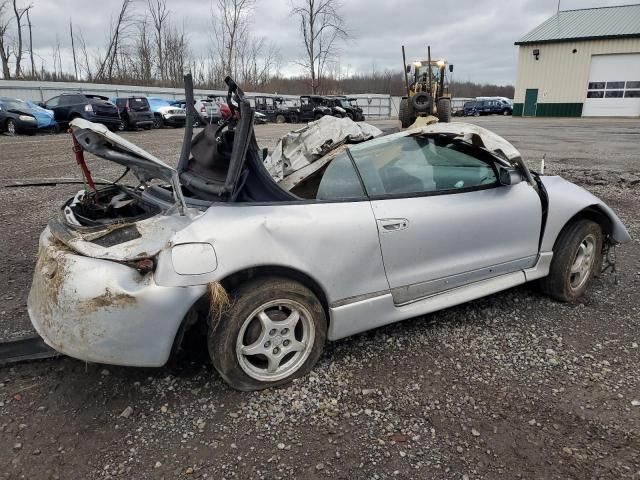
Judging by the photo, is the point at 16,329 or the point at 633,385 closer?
the point at 633,385

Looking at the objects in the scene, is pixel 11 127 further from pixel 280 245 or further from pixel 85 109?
pixel 280 245

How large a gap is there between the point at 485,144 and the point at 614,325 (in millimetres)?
1540

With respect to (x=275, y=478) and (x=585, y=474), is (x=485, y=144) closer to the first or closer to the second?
(x=585, y=474)

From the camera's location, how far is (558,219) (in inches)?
138

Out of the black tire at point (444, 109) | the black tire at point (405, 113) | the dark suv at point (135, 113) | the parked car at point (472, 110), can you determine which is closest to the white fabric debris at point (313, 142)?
the black tire at point (405, 113)

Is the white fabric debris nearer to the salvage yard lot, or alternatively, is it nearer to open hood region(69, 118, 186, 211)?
open hood region(69, 118, 186, 211)

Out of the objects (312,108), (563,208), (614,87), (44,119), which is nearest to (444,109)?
(312,108)

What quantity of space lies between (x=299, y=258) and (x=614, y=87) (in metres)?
36.1

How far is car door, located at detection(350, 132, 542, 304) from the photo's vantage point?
2854 millimetres

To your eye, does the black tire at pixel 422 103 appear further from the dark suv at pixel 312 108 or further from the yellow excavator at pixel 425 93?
the dark suv at pixel 312 108

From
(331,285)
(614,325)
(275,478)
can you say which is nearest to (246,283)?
(331,285)

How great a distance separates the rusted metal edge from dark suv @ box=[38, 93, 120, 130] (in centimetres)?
1822

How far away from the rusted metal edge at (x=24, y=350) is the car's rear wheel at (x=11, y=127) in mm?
18104

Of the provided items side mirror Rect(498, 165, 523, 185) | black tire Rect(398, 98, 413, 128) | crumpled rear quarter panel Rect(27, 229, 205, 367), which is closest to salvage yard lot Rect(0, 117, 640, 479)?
crumpled rear quarter panel Rect(27, 229, 205, 367)
